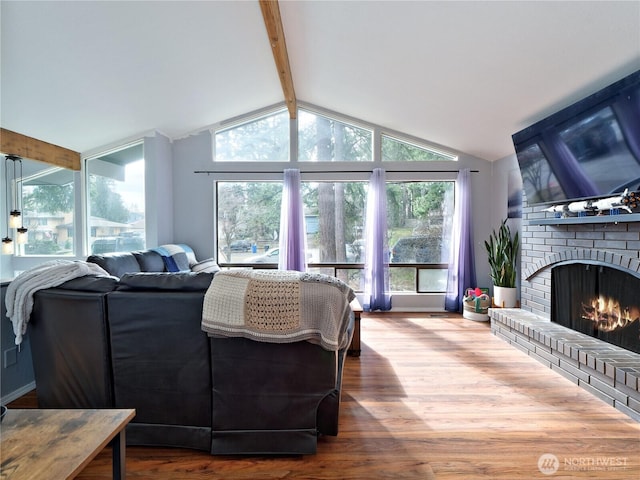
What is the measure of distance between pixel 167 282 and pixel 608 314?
326cm

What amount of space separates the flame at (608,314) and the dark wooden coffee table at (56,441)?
3238mm

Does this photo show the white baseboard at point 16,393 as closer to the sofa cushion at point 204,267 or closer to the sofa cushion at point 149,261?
the sofa cushion at point 149,261

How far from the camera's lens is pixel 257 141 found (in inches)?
189

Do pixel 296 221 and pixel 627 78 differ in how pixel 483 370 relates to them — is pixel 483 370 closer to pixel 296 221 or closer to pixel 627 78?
pixel 627 78

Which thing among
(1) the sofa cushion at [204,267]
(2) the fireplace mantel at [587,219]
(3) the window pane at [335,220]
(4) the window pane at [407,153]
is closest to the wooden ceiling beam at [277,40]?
(3) the window pane at [335,220]

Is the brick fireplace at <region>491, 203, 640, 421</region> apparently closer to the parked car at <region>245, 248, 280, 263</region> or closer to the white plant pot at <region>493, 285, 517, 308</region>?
the white plant pot at <region>493, 285, 517, 308</region>

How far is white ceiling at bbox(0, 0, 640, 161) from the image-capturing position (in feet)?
7.25

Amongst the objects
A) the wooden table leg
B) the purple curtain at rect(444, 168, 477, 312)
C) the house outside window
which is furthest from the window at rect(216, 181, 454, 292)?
the wooden table leg

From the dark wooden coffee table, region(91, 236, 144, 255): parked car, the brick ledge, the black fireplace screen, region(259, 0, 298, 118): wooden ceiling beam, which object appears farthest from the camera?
region(91, 236, 144, 255): parked car

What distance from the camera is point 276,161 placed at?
4770mm

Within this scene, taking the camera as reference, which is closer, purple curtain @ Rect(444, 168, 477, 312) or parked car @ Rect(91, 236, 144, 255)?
parked car @ Rect(91, 236, 144, 255)

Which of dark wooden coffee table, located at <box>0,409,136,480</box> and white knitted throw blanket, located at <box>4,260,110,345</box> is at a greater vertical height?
white knitted throw blanket, located at <box>4,260,110,345</box>

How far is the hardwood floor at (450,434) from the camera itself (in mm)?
1583

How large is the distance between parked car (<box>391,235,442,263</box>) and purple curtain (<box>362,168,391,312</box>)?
10.1 inches
